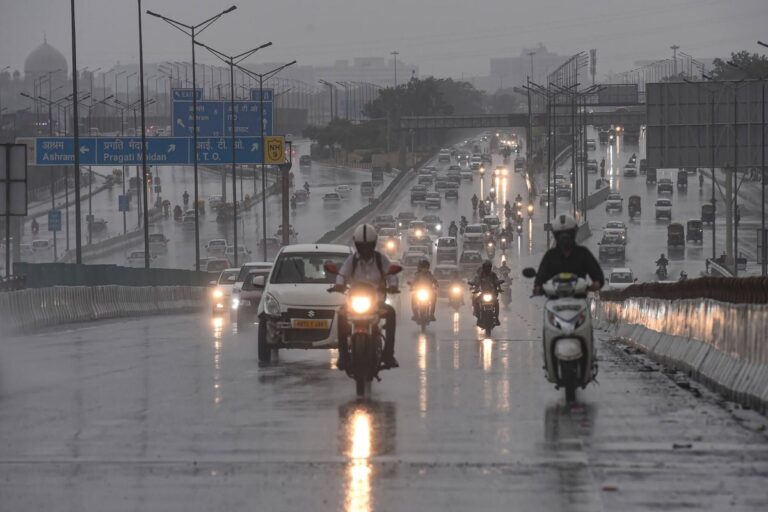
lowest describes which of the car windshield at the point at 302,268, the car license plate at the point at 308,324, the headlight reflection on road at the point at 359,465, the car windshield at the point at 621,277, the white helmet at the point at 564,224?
the car windshield at the point at 621,277

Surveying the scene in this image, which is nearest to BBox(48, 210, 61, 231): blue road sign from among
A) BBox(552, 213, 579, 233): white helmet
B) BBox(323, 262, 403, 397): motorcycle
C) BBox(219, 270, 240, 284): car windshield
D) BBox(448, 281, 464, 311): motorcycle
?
BBox(219, 270, 240, 284): car windshield

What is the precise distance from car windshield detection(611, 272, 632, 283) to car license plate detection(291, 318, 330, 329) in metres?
57.6

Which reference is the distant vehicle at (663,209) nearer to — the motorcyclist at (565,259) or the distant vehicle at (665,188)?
the distant vehicle at (665,188)

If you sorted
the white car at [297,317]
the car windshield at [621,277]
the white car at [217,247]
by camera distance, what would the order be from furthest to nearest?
the white car at [217,247]
the car windshield at [621,277]
the white car at [297,317]

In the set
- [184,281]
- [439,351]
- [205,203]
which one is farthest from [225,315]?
[205,203]

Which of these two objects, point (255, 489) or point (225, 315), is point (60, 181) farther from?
point (255, 489)

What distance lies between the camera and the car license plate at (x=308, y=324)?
1867 cm

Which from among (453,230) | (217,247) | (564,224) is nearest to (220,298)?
(564,224)

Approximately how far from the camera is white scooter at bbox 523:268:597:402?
45.5ft

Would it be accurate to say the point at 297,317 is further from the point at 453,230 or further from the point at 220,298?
the point at 453,230

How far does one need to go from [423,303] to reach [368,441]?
18977 mm

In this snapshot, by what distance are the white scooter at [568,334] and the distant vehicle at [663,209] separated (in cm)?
11311

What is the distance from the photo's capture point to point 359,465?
10.3 m

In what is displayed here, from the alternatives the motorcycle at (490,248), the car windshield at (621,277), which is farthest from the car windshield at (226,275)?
the motorcycle at (490,248)
